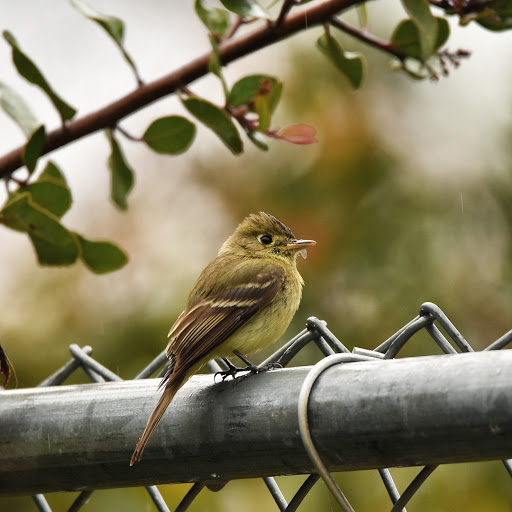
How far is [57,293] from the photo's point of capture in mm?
3844

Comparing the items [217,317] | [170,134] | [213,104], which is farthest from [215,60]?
[217,317]

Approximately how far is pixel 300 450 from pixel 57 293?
2.37m

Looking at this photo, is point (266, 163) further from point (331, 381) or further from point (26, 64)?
point (331, 381)

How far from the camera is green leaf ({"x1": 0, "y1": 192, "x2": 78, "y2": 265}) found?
2232 millimetres

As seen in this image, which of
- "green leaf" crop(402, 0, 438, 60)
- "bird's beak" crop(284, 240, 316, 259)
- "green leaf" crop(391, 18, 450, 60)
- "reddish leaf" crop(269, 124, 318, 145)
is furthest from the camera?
"bird's beak" crop(284, 240, 316, 259)

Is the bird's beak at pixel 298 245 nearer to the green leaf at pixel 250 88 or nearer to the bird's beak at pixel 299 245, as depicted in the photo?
the bird's beak at pixel 299 245

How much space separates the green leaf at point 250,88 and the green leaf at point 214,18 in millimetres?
126

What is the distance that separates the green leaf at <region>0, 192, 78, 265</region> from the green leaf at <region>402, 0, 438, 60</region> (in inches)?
36.7

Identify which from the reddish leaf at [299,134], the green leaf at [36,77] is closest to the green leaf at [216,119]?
the reddish leaf at [299,134]

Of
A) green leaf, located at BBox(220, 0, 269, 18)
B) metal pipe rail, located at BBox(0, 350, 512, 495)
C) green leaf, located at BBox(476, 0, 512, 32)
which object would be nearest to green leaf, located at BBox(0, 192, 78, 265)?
metal pipe rail, located at BBox(0, 350, 512, 495)

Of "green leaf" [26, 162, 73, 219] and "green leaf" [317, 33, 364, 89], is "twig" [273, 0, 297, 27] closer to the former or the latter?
"green leaf" [317, 33, 364, 89]

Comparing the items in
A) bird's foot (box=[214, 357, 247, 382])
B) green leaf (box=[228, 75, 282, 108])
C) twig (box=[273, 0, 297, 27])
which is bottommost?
bird's foot (box=[214, 357, 247, 382])

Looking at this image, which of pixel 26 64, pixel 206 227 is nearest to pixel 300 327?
pixel 206 227

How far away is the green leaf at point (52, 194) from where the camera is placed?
94.2 inches
